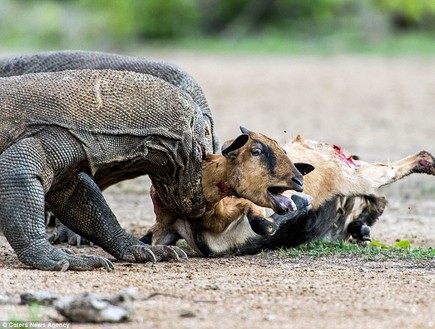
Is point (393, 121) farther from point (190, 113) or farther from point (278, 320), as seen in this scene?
point (278, 320)

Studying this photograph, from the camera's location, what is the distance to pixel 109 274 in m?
6.71

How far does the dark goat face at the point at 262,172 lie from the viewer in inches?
275

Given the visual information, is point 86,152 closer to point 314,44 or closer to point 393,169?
→ point 393,169

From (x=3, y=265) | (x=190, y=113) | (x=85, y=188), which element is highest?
(x=190, y=113)

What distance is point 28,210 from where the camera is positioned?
6797mm

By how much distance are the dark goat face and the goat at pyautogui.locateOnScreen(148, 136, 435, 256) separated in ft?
2.03

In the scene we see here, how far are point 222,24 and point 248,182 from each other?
33.6m

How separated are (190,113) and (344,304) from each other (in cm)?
216

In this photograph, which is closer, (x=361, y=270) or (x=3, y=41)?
(x=361, y=270)

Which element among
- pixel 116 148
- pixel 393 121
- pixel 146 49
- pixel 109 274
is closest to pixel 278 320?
pixel 109 274

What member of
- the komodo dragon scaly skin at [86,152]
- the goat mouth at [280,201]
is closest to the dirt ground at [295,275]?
the komodo dragon scaly skin at [86,152]

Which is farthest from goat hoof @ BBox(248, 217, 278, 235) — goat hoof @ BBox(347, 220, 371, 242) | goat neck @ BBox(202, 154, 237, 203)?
goat hoof @ BBox(347, 220, 371, 242)

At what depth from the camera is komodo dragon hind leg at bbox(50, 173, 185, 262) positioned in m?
7.47

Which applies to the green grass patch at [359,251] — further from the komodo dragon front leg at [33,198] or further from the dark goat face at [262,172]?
the komodo dragon front leg at [33,198]
